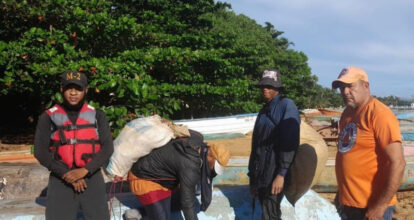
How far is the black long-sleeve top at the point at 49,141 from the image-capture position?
2.75m

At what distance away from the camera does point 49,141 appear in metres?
2.81

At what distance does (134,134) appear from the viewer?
325 centimetres

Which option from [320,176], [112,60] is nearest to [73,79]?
[320,176]

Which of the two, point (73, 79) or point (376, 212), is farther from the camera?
point (73, 79)

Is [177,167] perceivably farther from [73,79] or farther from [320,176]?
[320,176]

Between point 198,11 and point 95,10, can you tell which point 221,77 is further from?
point 95,10

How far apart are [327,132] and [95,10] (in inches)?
327

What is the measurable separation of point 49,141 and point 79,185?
425 mm

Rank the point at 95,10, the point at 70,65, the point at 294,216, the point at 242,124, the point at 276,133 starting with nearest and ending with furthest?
the point at 276,133
the point at 294,216
the point at 70,65
the point at 95,10
the point at 242,124

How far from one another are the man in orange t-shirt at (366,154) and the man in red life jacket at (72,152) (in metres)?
1.89

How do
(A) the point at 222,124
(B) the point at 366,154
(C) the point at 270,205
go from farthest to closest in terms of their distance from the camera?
1. (A) the point at 222,124
2. (C) the point at 270,205
3. (B) the point at 366,154

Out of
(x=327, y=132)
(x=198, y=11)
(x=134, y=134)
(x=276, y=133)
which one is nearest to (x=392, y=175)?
(x=276, y=133)

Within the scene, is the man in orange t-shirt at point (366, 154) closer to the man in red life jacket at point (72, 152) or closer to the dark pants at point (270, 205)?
the dark pants at point (270, 205)

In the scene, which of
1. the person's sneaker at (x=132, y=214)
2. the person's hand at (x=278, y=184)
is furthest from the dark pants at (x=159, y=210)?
the person's hand at (x=278, y=184)
